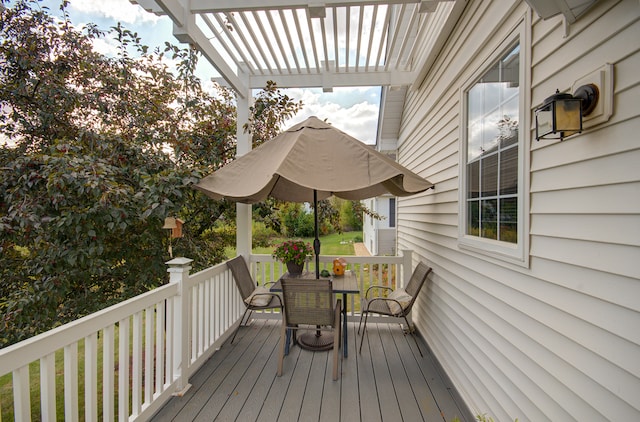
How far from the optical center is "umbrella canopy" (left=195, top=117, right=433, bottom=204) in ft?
7.39

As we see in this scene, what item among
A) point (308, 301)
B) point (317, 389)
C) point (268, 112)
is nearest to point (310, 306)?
point (308, 301)

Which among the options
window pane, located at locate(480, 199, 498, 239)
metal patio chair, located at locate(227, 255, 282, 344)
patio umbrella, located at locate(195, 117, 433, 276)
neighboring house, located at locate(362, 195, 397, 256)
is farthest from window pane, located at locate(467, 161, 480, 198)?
neighboring house, located at locate(362, 195, 397, 256)

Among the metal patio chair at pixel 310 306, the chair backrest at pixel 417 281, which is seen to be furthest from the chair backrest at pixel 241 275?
the chair backrest at pixel 417 281

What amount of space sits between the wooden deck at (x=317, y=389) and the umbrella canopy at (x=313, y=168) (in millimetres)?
1689

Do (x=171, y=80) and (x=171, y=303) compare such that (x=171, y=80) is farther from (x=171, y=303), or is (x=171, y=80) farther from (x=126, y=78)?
(x=171, y=303)

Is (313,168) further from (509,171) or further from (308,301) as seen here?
(509,171)

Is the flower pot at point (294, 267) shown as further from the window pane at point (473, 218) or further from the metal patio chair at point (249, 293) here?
the window pane at point (473, 218)

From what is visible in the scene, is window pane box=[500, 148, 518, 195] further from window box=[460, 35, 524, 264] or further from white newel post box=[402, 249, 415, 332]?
white newel post box=[402, 249, 415, 332]

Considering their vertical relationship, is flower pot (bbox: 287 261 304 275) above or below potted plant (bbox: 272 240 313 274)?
below

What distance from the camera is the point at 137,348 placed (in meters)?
2.13

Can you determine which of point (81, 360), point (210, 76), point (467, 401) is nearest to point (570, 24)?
point (467, 401)

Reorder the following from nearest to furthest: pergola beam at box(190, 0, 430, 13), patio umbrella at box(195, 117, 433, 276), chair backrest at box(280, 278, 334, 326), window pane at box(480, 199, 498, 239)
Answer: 1. window pane at box(480, 199, 498, 239)
2. patio umbrella at box(195, 117, 433, 276)
3. pergola beam at box(190, 0, 430, 13)
4. chair backrest at box(280, 278, 334, 326)

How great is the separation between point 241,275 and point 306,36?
2981 mm

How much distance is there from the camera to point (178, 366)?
8.56ft
